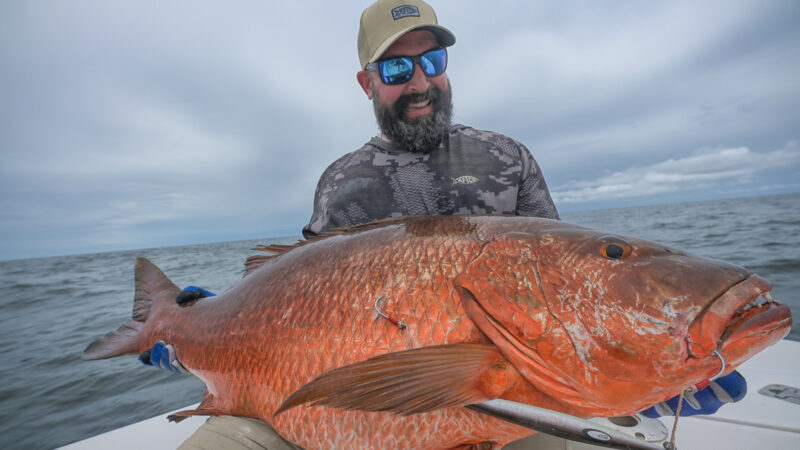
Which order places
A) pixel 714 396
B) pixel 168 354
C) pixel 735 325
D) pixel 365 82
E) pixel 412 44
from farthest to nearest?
pixel 365 82 → pixel 412 44 → pixel 168 354 → pixel 714 396 → pixel 735 325

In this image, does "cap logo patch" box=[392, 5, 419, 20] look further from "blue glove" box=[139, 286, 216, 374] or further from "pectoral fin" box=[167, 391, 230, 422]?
"pectoral fin" box=[167, 391, 230, 422]

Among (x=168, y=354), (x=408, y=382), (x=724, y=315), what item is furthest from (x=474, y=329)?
(x=168, y=354)

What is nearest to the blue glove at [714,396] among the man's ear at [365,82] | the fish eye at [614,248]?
the fish eye at [614,248]

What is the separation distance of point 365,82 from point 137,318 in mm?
2282

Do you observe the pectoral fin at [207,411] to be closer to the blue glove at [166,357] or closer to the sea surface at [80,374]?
the blue glove at [166,357]

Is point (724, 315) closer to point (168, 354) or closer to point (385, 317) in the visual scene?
point (385, 317)

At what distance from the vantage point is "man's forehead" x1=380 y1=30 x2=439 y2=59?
2.36 metres

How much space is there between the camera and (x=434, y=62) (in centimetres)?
240

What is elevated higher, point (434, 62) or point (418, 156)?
point (434, 62)

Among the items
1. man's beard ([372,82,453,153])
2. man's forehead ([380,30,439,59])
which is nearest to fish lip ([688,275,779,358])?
man's beard ([372,82,453,153])

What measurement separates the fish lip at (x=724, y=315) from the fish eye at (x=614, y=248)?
0.23 m

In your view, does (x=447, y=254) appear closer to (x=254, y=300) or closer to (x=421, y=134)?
(x=254, y=300)

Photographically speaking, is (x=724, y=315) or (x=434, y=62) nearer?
(x=724, y=315)

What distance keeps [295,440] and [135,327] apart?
1539 mm
